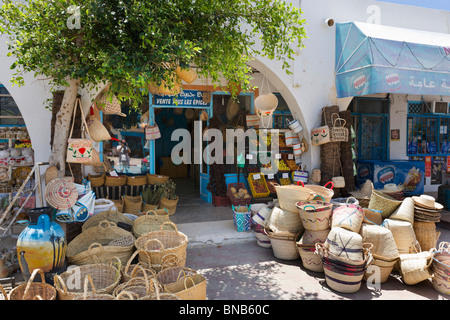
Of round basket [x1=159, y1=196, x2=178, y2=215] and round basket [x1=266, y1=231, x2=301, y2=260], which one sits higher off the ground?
round basket [x1=159, y1=196, x2=178, y2=215]

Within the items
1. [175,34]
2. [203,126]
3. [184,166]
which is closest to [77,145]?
[175,34]

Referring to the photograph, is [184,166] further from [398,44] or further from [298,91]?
[398,44]

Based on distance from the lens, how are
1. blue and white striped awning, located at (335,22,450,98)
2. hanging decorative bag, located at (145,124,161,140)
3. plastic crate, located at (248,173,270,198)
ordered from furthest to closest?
plastic crate, located at (248,173,270,198), hanging decorative bag, located at (145,124,161,140), blue and white striped awning, located at (335,22,450,98)

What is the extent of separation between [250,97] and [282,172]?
2218mm

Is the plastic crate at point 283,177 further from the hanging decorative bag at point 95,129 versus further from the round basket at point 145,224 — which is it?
the hanging decorative bag at point 95,129

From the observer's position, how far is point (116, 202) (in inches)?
251

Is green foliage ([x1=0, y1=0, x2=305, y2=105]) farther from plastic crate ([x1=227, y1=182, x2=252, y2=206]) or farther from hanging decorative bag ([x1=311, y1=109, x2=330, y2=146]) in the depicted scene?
plastic crate ([x1=227, y1=182, x2=252, y2=206])

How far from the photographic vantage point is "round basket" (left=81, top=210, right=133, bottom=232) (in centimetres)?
454

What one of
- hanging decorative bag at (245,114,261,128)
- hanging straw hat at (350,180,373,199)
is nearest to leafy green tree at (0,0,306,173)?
hanging decorative bag at (245,114,261,128)

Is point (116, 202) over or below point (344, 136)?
below

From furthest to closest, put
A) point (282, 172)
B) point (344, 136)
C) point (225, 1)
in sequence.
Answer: point (282, 172) → point (344, 136) → point (225, 1)

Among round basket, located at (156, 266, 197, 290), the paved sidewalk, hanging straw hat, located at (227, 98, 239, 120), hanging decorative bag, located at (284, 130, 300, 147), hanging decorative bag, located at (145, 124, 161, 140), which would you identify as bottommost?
the paved sidewalk

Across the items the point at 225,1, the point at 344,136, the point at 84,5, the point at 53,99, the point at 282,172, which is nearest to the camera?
the point at 84,5

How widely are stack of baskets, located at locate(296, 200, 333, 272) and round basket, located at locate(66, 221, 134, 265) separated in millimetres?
2454
